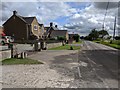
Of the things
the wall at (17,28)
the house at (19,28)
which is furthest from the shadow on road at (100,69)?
the wall at (17,28)

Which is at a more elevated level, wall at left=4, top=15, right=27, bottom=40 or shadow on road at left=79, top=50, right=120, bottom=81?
wall at left=4, top=15, right=27, bottom=40

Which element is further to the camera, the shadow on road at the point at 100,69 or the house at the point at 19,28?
the house at the point at 19,28

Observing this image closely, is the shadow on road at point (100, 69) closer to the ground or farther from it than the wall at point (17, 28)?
closer to the ground

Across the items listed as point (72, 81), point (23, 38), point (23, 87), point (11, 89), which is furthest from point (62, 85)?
point (23, 38)

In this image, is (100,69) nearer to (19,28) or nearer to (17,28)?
(19,28)

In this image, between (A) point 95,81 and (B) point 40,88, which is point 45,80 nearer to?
(B) point 40,88

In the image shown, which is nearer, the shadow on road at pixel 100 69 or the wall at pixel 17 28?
the shadow on road at pixel 100 69

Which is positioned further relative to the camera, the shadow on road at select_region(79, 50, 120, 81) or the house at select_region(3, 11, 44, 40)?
the house at select_region(3, 11, 44, 40)

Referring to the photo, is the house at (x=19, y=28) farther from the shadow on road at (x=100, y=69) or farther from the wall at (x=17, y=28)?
the shadow on road at (x=100, y=69)

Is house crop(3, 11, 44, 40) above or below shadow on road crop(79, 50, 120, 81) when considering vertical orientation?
above

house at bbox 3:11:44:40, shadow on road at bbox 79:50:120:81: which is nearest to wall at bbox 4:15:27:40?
house at bbox 3:11:44:40

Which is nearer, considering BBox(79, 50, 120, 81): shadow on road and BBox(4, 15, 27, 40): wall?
→ BBox(79, 50, 120, 81): shadow on road

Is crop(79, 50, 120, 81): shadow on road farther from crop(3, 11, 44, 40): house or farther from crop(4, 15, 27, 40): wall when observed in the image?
crop(4, 15, 27, 40): wall

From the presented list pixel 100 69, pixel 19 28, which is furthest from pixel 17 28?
pixel 100 69
